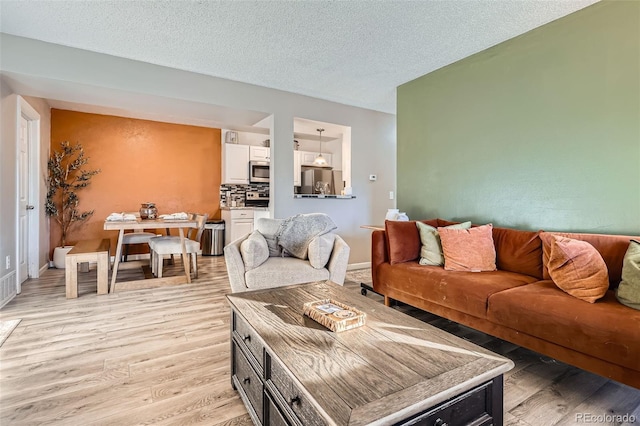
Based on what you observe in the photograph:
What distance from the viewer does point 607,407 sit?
1.57m

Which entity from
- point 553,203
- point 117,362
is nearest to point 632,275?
point 553,203

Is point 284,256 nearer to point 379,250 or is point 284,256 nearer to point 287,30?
point 379,250

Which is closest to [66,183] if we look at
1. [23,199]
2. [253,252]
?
[23,199]

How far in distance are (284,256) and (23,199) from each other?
3411mm

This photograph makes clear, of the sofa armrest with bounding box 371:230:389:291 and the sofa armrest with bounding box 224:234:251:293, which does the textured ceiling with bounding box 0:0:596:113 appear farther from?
the sofa armrest with bounding box 224:234:251:293

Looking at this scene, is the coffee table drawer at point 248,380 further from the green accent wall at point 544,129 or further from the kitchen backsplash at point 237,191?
the kitchen backsplash at point 237,191

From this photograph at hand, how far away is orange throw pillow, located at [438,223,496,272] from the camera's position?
2.52 metres

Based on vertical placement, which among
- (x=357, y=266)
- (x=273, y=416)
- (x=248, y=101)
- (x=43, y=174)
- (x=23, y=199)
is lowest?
(x=357, y=266)

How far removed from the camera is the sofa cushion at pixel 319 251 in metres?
2.84

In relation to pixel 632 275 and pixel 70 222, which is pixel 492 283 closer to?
pixel 632 275

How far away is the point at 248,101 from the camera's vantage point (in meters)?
4.01

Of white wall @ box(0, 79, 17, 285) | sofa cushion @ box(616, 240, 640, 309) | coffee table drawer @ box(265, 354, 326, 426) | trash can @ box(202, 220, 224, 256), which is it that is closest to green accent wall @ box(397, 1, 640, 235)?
sofa cushion @ box(616, 240, 640, 309)

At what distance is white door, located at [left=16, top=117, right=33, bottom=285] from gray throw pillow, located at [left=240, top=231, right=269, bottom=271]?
9.53ft

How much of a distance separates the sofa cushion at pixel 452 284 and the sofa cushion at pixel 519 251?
0.08 metres
